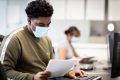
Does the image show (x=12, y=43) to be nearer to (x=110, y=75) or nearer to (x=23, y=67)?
(x=23, y=67)

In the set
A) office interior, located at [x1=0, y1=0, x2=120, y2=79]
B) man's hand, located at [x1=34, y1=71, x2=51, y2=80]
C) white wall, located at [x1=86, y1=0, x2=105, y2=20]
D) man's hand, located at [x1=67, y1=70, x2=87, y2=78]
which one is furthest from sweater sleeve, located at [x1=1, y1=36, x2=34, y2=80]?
white wall, located at [x1=86, y1=0, x2=105, y2=20]

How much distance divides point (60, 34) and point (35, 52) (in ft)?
13.8

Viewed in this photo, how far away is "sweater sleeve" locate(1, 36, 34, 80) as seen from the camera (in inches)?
67.2

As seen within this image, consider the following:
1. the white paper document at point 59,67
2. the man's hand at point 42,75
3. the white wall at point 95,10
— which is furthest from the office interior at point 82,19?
the man's hand at point 42,75

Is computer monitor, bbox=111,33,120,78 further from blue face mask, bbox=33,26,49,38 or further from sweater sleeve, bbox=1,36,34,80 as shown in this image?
sweater sleeve, bbox=1,36,34,80

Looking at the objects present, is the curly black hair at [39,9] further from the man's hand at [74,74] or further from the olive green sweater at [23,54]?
the man's hand at [74,74]

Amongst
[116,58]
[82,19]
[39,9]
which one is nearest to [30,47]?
[39,9]

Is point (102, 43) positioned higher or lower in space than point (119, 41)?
lower

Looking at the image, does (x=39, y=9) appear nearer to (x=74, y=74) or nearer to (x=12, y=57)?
(x=12, y=57)

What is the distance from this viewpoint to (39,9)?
1872 mm

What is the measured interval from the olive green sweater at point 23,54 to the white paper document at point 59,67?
15 centimetres

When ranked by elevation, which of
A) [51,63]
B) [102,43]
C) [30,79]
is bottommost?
[102,43]

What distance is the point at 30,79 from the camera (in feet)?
5.46

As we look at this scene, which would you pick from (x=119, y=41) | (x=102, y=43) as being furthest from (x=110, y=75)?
(x=102, y=43)
